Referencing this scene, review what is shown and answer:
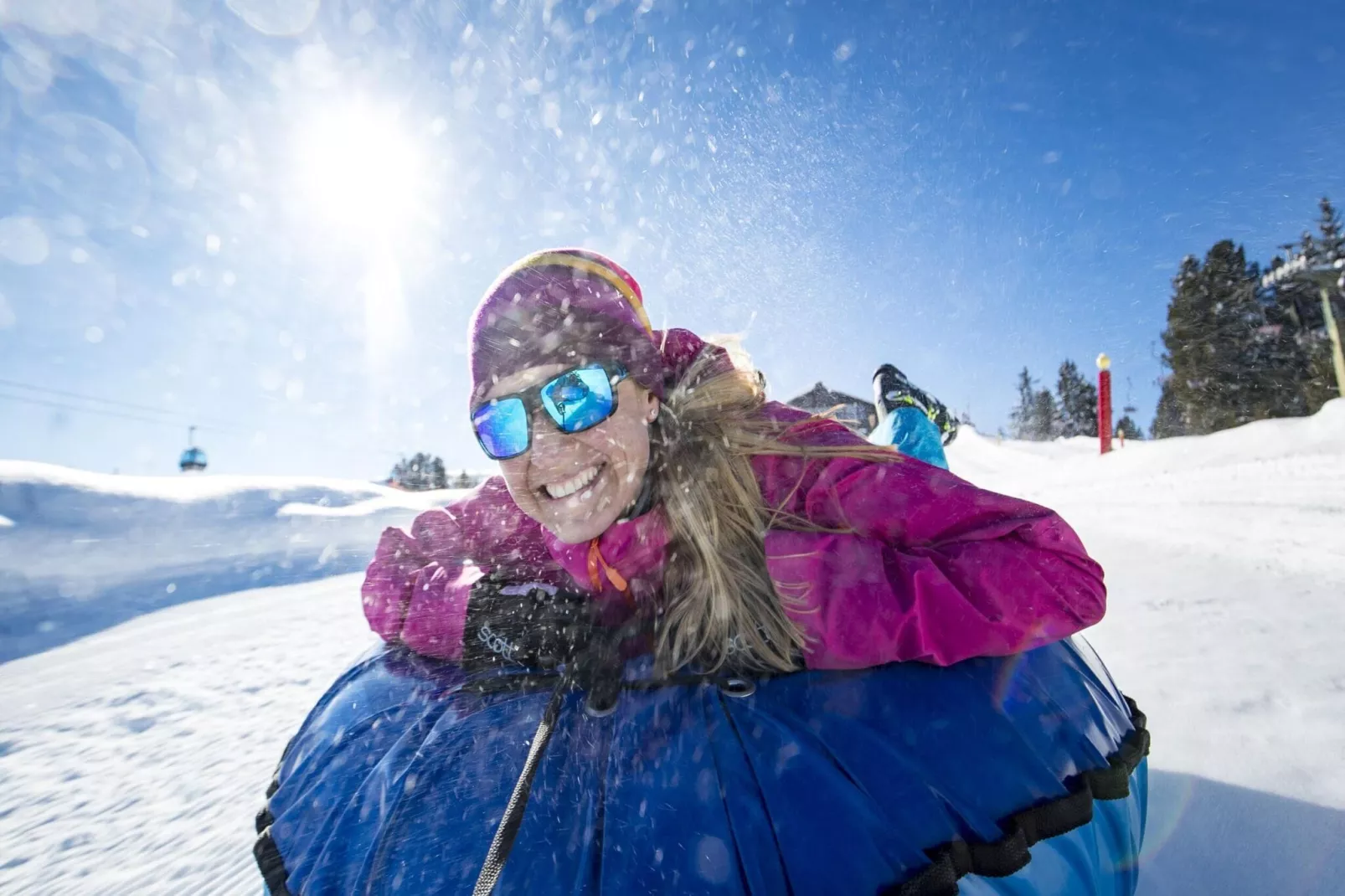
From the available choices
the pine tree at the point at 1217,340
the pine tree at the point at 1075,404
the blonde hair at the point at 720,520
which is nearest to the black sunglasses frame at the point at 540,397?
the blonde hair at the point at 720,520

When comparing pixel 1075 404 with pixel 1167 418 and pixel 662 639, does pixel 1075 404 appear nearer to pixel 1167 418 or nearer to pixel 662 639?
pixel 1167 418

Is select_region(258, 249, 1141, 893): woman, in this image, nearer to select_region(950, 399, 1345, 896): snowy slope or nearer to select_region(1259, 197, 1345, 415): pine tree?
select_region(950, 399, 1345, 896): snowy slope

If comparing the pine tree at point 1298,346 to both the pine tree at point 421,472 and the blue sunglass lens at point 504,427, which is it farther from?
the pine tree at point 421,472

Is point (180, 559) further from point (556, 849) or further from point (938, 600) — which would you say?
point (938, 600)

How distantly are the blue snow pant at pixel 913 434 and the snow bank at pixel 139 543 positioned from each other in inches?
223

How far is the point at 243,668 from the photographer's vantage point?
3.26 metres

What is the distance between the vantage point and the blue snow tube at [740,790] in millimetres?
927

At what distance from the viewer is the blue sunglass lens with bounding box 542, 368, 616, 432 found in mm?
1324

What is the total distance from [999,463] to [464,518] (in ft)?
69.4

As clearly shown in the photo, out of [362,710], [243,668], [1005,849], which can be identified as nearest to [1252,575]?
[1005,849]

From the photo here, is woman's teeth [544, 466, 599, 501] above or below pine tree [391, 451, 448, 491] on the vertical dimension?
below

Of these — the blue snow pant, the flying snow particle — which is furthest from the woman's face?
the blue snow pant

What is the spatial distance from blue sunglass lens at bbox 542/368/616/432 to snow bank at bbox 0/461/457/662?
16.2 feet

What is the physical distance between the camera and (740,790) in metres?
0.98
